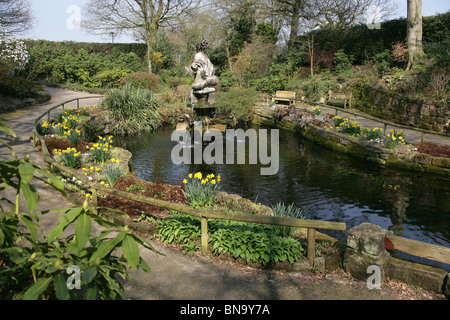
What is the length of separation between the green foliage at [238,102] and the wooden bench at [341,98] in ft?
16.1

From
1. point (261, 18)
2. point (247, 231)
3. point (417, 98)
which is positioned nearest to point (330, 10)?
point (261, 18)

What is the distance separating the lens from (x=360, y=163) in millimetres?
12586

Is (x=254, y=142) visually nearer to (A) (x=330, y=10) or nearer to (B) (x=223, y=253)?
(B) (x=223, y=253)

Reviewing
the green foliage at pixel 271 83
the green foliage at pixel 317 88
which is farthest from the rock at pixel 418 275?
the green foliage at pixel 271 83

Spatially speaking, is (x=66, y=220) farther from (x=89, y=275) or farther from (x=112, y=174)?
(x=112, y=174)

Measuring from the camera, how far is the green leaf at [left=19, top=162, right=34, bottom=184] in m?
1.60

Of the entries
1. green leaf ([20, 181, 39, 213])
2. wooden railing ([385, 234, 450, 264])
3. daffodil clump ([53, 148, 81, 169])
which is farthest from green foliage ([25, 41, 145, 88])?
green leaf ([20, 181, 39, 213])

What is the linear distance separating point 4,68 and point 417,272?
22.0 meters

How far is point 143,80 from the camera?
24.1 metres

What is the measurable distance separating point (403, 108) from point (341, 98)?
5307mm

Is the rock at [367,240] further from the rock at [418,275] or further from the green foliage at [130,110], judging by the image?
the green foliage at [130,110]

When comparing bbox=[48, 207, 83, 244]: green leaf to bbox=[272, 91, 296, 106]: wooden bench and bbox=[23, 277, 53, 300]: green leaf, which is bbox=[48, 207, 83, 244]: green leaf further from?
bbox=[272, 91, 296, 106]: wooden bench

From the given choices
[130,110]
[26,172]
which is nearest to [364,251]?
[26,172]

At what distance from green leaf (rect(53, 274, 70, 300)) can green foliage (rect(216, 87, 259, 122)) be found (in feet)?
67.3
